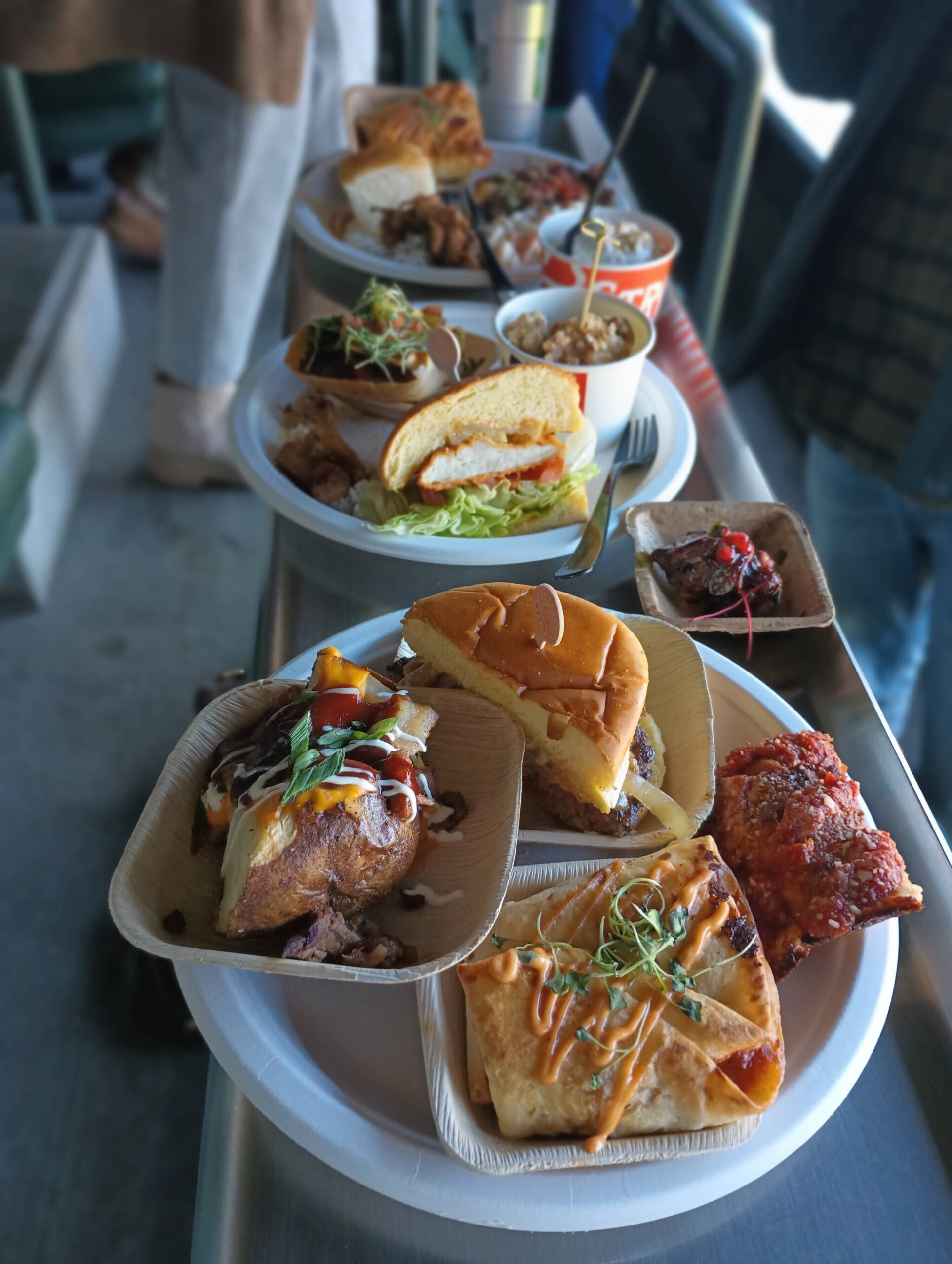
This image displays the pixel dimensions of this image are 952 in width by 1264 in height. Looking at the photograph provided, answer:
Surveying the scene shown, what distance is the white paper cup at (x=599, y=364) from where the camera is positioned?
1.53 metres

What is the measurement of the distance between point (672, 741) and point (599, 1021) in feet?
1.23

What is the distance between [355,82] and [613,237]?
69.2 inches

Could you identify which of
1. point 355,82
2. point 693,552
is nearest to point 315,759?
point 693,552

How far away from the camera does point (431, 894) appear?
0.96m

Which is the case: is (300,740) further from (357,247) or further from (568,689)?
(357,247)

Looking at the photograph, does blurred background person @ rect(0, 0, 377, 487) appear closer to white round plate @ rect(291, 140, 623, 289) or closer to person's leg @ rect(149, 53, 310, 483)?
person's leg @ rect(149, 53, 310, 483)

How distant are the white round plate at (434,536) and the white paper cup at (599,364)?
77 mm

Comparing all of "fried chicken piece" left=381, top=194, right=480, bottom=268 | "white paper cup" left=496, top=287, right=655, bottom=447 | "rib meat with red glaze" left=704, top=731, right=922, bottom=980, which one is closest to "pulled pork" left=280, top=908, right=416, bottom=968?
"rib meat with red glaze" left=704, top=731, right=922, bottom=980

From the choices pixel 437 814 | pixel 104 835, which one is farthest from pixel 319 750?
pixel 104 835

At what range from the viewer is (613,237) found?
6.12ft

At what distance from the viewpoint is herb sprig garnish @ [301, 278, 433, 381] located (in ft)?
5.13

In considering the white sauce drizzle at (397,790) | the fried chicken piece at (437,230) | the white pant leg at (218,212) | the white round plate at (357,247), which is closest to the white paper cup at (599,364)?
the white round plate at (357,247)

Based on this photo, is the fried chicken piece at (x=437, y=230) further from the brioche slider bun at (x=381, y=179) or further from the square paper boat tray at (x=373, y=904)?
the square paper boat tray at (x=373, y=904)

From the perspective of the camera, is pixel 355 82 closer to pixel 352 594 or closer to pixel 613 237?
pixel 613 237
